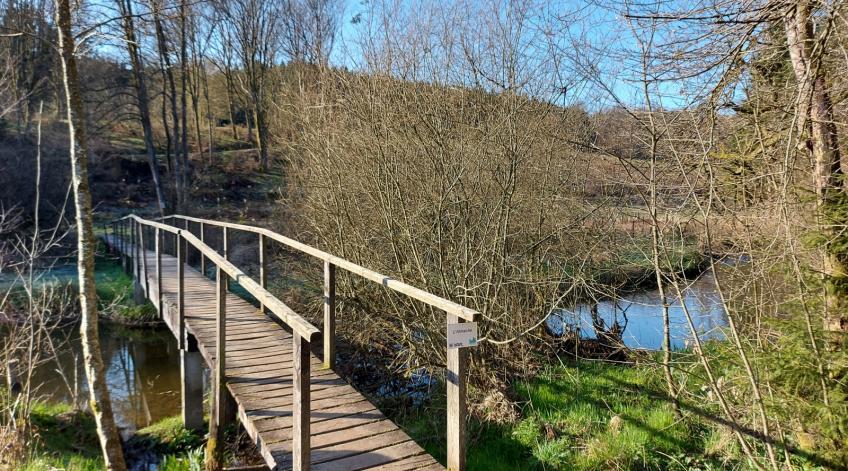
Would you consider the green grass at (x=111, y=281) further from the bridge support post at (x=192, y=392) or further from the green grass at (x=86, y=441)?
the bridge support post at (x=192, y=392)

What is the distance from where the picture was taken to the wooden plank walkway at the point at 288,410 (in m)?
3.46

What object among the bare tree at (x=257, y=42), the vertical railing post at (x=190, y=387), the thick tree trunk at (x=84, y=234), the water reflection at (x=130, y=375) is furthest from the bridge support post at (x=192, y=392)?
the bare tree at (x=257, y=42)

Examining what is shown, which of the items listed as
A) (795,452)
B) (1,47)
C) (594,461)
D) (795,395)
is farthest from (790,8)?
(1,47)

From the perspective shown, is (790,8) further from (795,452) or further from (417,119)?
(417,119)

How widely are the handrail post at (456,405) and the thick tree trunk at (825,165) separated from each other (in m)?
2.40

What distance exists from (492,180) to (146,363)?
23.0 ft

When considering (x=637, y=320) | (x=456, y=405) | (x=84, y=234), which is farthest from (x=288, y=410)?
(x=637, y=320)

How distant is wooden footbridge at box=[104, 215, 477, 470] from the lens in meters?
3.15

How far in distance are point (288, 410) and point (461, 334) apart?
1769mm

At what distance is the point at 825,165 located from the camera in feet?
11.8

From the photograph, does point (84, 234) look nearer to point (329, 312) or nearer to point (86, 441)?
point (329, 312)

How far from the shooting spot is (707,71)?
158 inches

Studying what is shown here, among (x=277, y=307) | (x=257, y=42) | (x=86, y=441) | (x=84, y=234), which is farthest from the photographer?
(x=257, y=42)

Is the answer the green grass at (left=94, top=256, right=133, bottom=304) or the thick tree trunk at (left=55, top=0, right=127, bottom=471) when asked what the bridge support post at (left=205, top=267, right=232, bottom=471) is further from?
the green grass at (left=94, top=256, right=133, bottom=304)
